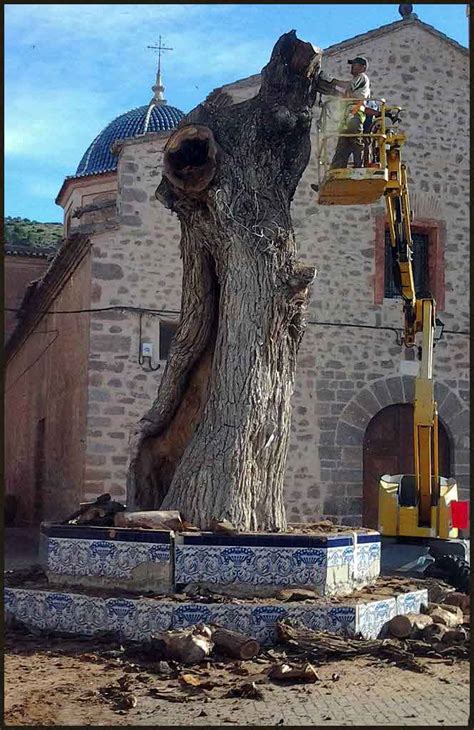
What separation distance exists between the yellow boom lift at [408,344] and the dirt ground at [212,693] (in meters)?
4.01

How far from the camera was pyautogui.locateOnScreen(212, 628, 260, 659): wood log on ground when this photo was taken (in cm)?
516

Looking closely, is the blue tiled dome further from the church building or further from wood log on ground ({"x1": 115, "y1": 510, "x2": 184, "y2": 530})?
wood log on ground ({"x1": 115, "y1": 510, "x2": 184, "y2": 530})

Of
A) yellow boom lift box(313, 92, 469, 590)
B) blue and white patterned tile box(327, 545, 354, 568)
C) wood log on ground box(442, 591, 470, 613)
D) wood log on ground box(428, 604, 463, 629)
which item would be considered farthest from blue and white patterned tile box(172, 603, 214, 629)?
yellow boom lift box(313, 92, 469, 590)

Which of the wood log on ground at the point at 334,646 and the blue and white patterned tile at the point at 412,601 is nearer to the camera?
the wood log on ground at the point at 334,646

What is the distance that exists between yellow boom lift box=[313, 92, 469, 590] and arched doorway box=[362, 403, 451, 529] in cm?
322

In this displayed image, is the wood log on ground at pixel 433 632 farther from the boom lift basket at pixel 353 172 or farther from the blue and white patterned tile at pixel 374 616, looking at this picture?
the boom lift basket at pixel 353 172

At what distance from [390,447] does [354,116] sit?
22.0 ft

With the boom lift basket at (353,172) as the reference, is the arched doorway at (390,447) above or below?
below

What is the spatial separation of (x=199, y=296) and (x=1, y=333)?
2.41 meters

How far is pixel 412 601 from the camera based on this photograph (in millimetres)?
6348

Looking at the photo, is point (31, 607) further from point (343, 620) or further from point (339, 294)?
point (339, 294)

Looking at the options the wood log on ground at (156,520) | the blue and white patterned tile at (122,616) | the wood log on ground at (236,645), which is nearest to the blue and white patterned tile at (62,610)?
the blue and white patterned tile at (122,616)

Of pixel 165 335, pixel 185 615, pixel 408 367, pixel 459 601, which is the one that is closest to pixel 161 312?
pixel 165 335

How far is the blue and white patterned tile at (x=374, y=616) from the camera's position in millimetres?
5641
